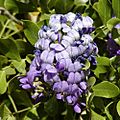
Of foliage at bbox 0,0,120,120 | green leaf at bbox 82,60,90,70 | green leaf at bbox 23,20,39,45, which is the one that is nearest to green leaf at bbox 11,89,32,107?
foliage at bbox 0,0,120,120

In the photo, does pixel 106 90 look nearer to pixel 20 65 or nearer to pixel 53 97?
pixel 53 97

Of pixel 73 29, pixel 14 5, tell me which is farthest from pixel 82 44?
pixel 14 5

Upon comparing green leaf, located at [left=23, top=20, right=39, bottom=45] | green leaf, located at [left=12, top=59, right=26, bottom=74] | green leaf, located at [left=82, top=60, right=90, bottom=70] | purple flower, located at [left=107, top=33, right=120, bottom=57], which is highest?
green leaf, located at [left=23, top=20, right=39, bottom=45]

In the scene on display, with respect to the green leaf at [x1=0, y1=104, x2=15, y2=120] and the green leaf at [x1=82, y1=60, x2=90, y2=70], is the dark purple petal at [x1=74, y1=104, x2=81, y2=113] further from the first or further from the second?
the green leaf at [x1=0, y1=104, x2=15, y2=120]

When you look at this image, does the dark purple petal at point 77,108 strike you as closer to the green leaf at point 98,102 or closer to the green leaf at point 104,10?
the green leaf at point 98,102

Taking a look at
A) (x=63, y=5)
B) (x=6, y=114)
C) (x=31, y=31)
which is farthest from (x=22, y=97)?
(x=63, y=5)

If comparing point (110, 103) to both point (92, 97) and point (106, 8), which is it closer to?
point (92, 97)

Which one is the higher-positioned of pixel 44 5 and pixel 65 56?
pixel 44 5
